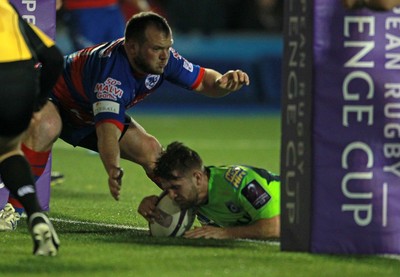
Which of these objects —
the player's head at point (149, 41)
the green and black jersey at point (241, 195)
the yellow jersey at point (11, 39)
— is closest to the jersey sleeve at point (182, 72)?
the player's head at point (149, 41)

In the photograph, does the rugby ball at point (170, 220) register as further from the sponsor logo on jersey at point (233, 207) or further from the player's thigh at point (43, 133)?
the player's thigh at point (43, 133)

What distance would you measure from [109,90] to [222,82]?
0.77 metres

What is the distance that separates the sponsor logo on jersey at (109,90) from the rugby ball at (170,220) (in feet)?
2.30

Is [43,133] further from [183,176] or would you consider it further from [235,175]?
[235,175]

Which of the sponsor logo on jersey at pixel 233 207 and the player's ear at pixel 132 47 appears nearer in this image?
the sponsor logo on jersey at pixel 233 207

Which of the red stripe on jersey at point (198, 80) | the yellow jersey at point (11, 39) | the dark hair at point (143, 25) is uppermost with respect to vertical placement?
the yellow jersey at point (11, 39)

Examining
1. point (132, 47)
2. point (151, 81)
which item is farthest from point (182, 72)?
point (132, 47)

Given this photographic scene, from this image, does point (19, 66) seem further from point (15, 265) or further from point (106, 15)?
point (106, 15)

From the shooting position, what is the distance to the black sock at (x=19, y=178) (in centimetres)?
651

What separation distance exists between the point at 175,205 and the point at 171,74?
3.97 ft

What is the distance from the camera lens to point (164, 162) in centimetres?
722

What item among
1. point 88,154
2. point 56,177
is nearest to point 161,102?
point 88,154

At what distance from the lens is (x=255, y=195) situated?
23.4 ft

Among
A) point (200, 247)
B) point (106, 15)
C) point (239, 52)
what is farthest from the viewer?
point (239, 52)
